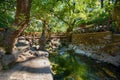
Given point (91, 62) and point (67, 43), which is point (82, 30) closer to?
point (67, 43)

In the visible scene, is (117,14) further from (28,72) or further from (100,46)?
(28,72)

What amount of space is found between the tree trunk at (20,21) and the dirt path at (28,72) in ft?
2.91

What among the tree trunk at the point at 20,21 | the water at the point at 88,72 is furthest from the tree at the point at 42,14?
the tree trunk at the point at 20,21

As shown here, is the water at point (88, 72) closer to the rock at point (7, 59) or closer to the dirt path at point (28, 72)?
the dirt path at point (28, 72)

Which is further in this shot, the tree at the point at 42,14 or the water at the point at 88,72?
the tree at the point at 42,14

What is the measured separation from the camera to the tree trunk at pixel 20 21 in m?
7.08

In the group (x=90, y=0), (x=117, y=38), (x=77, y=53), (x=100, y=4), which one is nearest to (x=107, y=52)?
(x=117, y=38)

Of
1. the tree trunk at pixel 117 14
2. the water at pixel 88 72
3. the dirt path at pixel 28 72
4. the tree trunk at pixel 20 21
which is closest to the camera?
the dirt path at pixel 28 72

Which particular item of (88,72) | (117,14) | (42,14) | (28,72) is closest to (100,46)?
(117,14)

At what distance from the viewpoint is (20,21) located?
712cm

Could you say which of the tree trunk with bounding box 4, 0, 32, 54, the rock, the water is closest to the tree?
the water

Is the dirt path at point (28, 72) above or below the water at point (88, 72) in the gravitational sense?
above

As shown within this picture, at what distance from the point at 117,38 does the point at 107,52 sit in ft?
3.99

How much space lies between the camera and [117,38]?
1479cm
